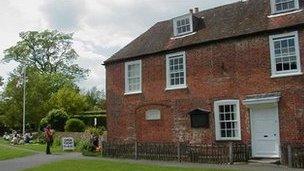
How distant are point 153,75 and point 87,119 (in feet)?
80.0

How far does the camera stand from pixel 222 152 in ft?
76.5

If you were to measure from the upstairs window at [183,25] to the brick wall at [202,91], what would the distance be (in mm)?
1867

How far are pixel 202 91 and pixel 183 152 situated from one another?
3.89 m

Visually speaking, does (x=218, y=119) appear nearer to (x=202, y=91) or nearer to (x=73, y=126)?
(x=202, y=91)

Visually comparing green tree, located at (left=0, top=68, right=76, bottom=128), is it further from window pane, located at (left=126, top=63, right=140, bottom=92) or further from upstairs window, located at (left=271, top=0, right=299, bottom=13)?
upstairs window, located at (left=271, top=0, right=299, bottom=13)

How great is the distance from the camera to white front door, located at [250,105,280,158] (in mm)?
23802

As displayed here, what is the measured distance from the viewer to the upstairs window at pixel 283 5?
80.4ft

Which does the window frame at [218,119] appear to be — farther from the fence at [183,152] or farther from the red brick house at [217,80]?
the fence at [183,152]

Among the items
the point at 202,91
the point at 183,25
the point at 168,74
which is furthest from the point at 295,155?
the point at 183,25

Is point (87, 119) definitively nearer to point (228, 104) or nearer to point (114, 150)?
point (114, 150)

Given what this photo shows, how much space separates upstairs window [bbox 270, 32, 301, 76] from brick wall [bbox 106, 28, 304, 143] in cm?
27

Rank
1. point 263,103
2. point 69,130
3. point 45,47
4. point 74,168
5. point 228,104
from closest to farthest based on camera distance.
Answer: point 74,168 < point 263,103 < point 228,104 < point 69,130 < point 45,47

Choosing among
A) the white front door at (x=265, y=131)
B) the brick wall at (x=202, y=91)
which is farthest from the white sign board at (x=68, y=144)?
the white front door at (x=265, y=131)

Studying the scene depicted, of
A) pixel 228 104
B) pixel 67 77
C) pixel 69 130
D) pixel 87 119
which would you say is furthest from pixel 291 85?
pixel 67 77
